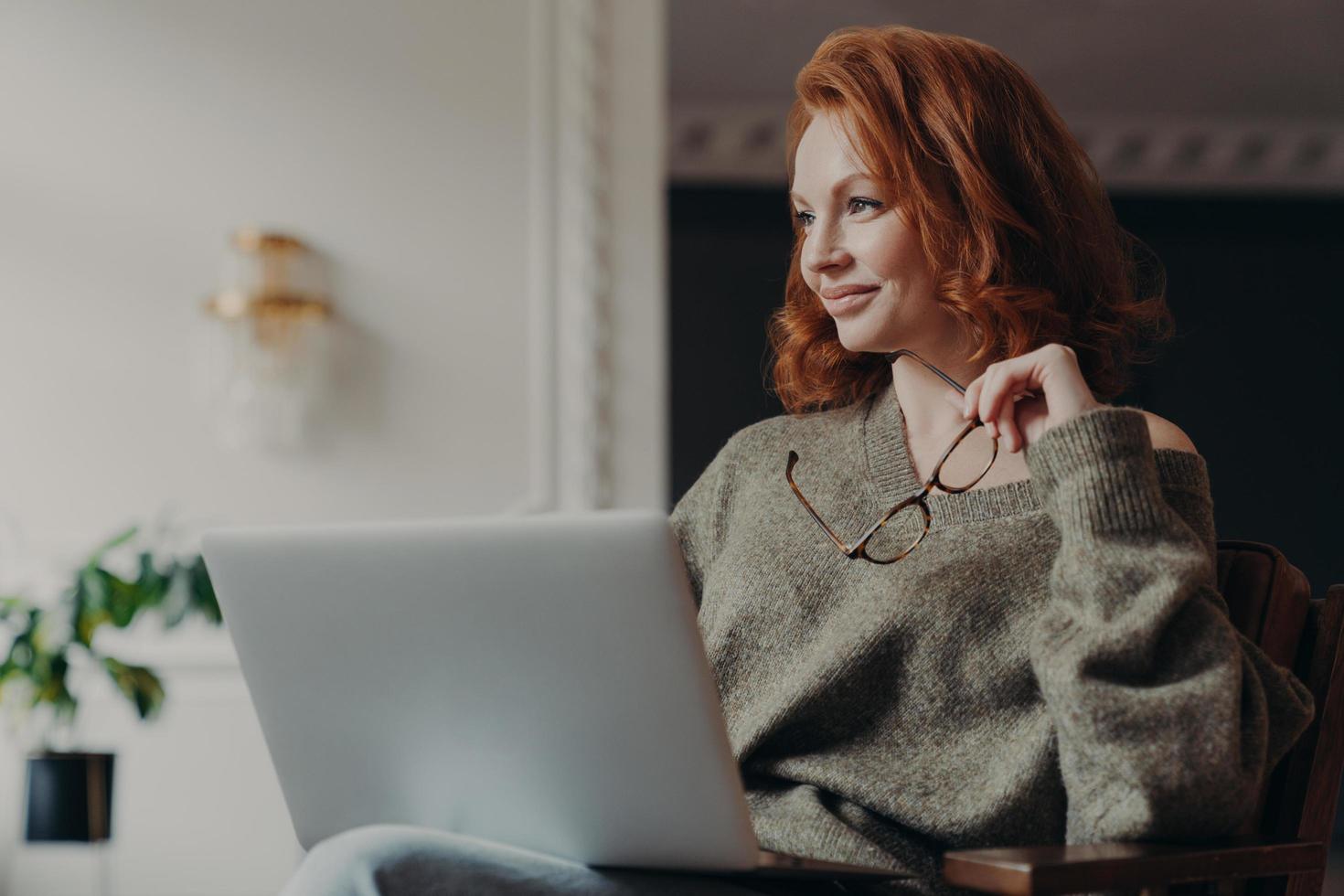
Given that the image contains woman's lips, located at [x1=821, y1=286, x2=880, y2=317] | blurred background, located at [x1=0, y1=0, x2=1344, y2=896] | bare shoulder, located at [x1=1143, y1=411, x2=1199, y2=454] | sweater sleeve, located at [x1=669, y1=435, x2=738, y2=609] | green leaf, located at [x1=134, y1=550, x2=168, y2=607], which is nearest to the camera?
bare shoulder, located at [x1=1143, y1=411, x2=1199, y2=454]

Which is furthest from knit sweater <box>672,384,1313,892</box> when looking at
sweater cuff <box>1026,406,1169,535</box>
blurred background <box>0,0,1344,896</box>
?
blurred background <box>0,0,1344,896</box>

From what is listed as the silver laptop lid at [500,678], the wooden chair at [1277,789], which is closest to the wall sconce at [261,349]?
the silver laptop lid at [500,678]

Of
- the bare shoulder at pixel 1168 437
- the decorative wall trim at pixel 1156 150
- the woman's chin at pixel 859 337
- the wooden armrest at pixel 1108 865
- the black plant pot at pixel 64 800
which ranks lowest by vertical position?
the black plant pot at pixel 64 800

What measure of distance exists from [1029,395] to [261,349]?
6.81ft

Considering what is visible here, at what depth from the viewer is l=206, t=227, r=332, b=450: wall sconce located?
9.41ft

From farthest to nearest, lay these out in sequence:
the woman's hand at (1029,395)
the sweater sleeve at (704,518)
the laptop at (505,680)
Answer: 1. the sweater sleeve at (704,518)
2. the woman's hand at (1029,395)
3. the laptop at (505,680)

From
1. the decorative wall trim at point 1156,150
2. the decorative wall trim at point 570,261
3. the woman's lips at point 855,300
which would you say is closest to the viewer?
the woman's lips at point 855,300

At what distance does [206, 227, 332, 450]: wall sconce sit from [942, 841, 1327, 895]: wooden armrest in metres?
2.23

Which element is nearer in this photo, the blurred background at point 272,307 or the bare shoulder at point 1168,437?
the bare shoulder at point 1168,437

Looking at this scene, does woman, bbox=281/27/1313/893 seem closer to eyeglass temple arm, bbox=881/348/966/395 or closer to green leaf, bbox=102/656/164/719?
eyeglass temple arm, bbox=881/348/966/395

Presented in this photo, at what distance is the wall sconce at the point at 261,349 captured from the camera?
2.87 meters

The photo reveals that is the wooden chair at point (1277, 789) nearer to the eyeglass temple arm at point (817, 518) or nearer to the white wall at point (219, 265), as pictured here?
the eyeglass temple arm at point (817, 518)

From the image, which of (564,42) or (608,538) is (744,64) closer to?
(564,42)

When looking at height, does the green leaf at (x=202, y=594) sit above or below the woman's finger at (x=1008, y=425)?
below
